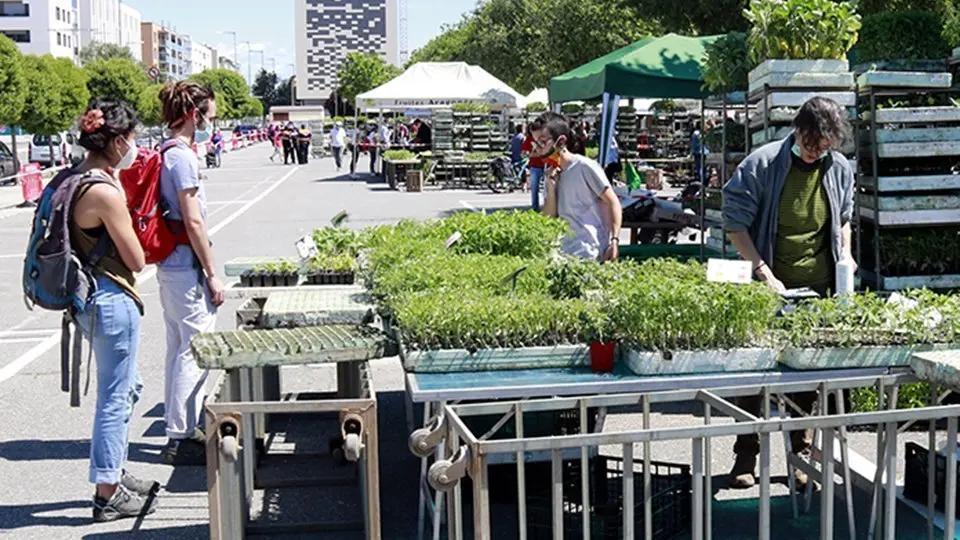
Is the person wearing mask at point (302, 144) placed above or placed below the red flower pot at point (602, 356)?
above

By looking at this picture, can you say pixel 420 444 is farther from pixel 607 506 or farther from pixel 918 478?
pixel 918 478

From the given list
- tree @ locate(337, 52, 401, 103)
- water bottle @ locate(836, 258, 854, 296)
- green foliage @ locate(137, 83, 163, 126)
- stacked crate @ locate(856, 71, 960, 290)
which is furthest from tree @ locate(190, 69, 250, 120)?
water bottle @ locate(836, 258, 854, 296)

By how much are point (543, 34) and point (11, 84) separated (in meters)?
17.4

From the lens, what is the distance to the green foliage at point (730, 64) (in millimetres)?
8516

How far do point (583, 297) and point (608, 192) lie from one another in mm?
2250

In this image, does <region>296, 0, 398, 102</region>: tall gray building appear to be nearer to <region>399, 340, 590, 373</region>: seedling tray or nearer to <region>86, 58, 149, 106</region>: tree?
<region>86, 58, 149, 106</region>: tree

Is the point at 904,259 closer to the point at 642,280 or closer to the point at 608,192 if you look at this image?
the point at 608,192

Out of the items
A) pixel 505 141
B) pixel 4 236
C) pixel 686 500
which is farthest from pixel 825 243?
pixel 505 141

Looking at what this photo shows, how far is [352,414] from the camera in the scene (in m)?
4.12

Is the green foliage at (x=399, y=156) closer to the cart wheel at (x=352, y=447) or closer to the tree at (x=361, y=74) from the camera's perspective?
the cart wheel at (x=352, y=447)

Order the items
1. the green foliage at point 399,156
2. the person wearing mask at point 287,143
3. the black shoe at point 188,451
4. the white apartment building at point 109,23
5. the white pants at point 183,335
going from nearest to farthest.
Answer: the white pants at point 183,335
the black shoe at point 188,451
the green foliage at point 399,156
the person wearing mask at point 287,143
the white apartment building at point 109,23

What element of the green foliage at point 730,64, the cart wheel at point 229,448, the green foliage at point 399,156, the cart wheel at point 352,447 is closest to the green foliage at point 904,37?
the green foliage at point 730,64

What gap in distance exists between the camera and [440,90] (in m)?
30.1

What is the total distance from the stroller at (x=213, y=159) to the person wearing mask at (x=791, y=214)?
4052 cm
